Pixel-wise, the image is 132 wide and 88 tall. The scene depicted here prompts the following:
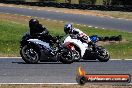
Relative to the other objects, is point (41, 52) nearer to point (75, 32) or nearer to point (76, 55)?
point (76, 55)

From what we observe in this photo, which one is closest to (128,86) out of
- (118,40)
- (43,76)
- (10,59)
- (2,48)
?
(43,76)

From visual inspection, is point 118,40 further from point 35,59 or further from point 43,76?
point 43,76

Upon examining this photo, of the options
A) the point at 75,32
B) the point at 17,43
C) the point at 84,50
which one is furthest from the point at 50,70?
the point at 17,43

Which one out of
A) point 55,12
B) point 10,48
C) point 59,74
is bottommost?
point 55,12

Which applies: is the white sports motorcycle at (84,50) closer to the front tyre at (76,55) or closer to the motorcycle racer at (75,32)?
the front tyre at (76,55)

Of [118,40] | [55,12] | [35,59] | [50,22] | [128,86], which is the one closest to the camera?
[128,86]

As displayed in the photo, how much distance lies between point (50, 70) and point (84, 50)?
2.89 metres

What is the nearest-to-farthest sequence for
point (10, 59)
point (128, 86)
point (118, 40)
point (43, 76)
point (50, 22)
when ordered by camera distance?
point (128, 86) < point (43, 76) < point (10, 59) < point (118, 40) < point (50, 22)

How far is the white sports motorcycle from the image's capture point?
17.8 metres

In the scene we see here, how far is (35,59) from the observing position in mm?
17219

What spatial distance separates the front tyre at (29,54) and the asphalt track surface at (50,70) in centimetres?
22

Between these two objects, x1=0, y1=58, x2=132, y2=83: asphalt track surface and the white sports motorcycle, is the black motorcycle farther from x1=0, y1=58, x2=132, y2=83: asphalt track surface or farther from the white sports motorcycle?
the white sports motorcycle

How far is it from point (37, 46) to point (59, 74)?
10.0 feet

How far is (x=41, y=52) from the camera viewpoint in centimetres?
1733
